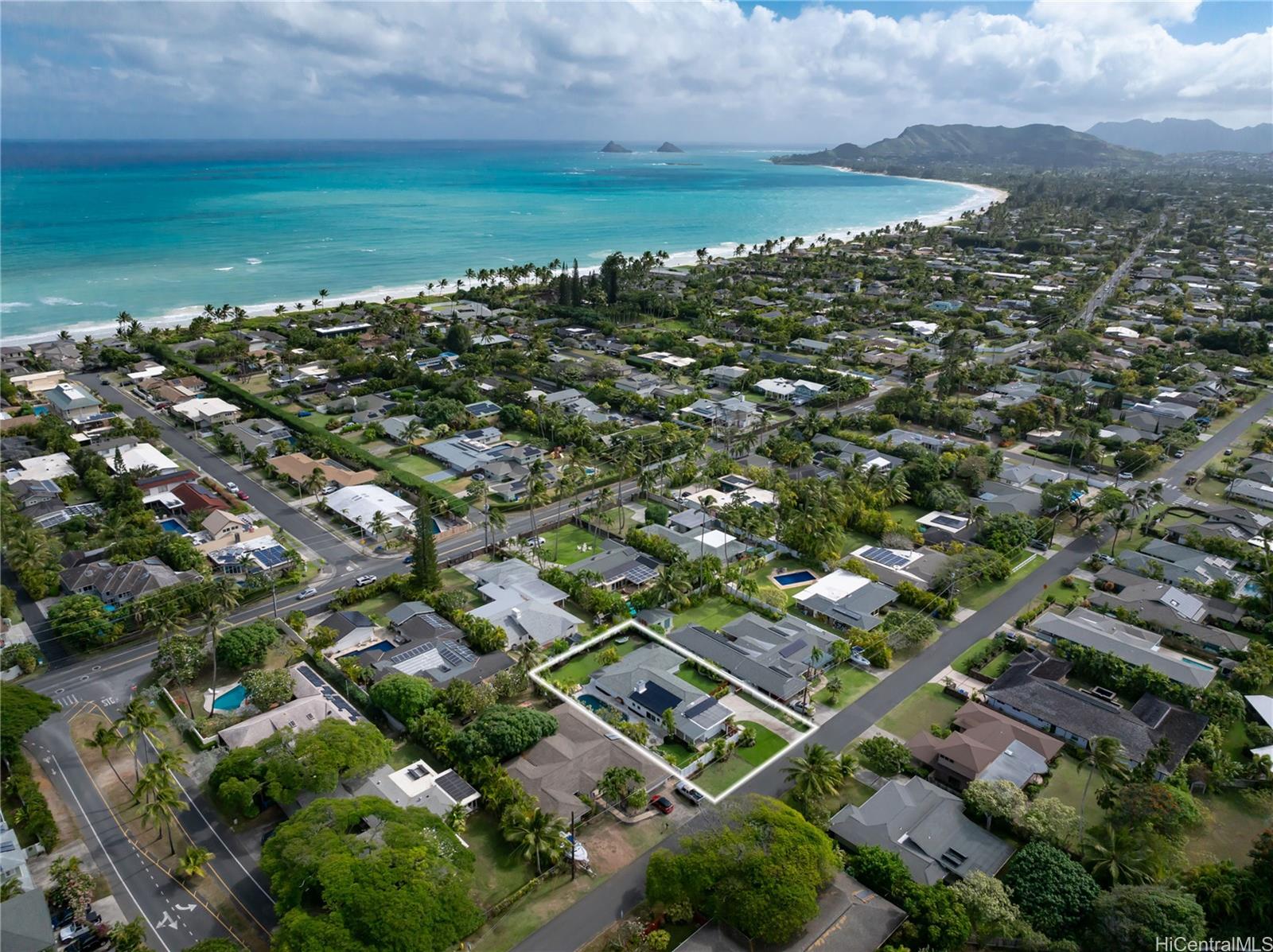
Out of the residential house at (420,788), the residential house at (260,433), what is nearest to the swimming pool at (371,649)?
the residential house at (420,788)

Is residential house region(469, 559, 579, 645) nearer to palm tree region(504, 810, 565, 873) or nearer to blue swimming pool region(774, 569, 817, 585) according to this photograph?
palm tree region(504, 810, 565, 873)

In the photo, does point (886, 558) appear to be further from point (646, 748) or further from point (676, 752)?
point (646, 748)

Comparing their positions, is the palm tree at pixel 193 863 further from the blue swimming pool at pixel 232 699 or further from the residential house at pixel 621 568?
the residential house at pixel 621 568

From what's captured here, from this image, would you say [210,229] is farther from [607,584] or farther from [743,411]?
[607,584]

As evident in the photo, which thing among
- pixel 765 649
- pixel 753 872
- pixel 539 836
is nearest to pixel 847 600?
pixel 765 649

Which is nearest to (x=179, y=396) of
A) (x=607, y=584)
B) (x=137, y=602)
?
(x=137, y=602)
